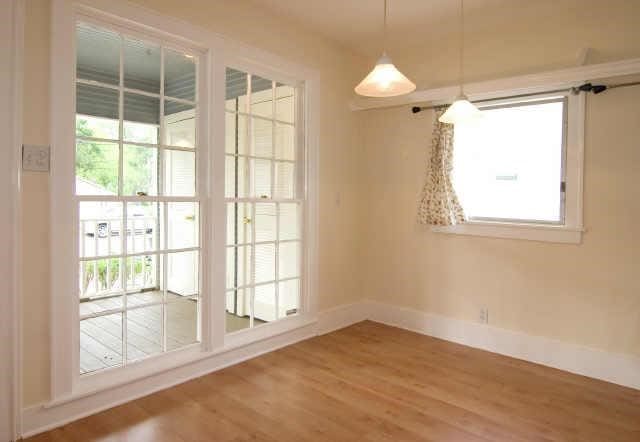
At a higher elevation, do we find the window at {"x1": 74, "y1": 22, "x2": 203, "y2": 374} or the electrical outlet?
the window at {"x1": 74, "y1": 22, "x2": 203, "y2": 374}

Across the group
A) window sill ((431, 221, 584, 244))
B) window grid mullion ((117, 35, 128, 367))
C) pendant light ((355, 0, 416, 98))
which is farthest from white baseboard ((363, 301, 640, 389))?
window grid mullion ((117, 35, 128, 367))

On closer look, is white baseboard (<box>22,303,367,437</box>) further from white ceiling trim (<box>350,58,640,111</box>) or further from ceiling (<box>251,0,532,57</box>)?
ceiling (<box>251,0,532,57</box>)

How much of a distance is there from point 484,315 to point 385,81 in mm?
2480

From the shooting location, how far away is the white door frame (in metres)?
2.13

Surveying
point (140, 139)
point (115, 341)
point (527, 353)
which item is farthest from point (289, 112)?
point (527, 353)

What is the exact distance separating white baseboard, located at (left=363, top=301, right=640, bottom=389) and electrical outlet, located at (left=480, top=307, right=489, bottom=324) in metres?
0.04

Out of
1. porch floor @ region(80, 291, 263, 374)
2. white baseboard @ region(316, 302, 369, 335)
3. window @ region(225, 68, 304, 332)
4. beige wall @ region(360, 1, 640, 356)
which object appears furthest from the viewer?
white baseboard @ region(316, 302, 369, 335)

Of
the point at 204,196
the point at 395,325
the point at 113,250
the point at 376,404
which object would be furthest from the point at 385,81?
the point at 113,250

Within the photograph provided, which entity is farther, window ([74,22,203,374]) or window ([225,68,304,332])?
window ([225,68,304,332])

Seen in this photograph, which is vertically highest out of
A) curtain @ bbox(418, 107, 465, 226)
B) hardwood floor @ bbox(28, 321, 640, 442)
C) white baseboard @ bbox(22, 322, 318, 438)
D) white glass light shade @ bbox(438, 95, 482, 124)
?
white glass light shade @ bbox(438, 95, 482, 124)

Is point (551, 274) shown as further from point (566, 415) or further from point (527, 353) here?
point (566, 415)

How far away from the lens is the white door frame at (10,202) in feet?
6.98

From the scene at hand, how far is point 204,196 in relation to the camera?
3111mm

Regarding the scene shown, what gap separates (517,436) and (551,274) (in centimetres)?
148
